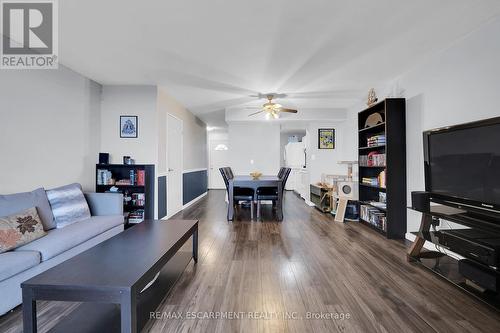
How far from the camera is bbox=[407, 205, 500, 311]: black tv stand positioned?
1759 millimetres

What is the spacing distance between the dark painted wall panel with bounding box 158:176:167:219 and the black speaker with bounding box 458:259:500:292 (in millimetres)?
4068

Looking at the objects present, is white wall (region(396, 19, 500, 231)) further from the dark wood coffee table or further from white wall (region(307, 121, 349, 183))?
the dark wood coffee table

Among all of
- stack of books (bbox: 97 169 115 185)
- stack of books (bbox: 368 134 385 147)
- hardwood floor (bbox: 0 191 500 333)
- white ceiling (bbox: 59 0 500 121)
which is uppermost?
white ceiling (bbox: 59 0 500 121)

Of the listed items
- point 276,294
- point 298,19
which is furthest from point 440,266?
point 298,19

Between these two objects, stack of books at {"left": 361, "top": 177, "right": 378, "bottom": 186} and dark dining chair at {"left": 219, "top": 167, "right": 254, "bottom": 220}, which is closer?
stack of books at {"left": 361, "top": 177, "right": 378, "bottom": 186}

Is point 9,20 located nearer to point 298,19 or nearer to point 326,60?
point 298,19

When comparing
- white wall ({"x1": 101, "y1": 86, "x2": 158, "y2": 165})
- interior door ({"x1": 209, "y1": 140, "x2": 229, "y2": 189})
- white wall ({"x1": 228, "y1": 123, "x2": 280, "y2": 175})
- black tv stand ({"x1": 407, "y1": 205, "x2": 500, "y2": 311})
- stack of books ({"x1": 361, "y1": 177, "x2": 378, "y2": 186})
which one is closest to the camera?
black tv stand ({"x1": 407, "y1": 205, "x2": 500, "y2": 311})

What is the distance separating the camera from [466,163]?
2.02 metres

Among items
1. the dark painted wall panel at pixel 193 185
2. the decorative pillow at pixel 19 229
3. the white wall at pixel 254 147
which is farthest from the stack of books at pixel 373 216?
the decorative pillow at pixel 19 229

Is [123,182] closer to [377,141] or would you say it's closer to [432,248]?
[377,141]

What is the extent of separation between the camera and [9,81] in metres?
2.46

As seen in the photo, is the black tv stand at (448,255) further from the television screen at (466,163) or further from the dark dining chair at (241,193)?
the dark dining chair at (241,193)

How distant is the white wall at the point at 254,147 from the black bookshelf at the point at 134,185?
2676mm

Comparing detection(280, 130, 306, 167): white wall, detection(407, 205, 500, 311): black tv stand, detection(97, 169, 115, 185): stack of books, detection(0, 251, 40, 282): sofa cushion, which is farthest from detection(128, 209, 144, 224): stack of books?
detection(280, 130, 306, 167): white wall
